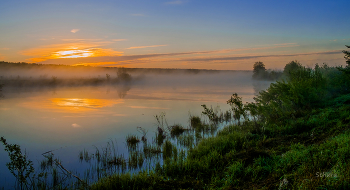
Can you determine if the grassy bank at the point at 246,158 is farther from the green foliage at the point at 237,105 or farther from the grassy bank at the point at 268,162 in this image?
the green foliage at the point at 237,105

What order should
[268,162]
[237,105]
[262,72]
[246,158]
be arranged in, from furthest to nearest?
[262,72]
[237,105]
[246,158]
[268,162]

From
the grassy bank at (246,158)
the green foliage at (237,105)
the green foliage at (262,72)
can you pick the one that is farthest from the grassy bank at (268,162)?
the green foliage at (262,72)

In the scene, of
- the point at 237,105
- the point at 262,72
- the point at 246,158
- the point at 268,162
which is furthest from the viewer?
the point at 262,72

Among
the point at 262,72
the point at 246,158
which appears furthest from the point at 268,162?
the point at 262,72

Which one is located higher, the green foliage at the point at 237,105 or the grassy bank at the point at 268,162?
the green foliage at the point at 237,105

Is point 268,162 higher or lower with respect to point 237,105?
lower

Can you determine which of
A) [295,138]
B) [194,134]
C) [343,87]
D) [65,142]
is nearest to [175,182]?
[295,138]

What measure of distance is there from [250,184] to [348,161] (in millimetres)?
1811

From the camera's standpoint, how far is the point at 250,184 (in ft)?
15.0

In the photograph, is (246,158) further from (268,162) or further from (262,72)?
(262,72)

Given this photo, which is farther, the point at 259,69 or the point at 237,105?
the point at 259,69

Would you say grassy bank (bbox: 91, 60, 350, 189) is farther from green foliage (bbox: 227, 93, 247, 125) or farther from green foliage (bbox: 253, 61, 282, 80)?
green foliage (bbox: 253, 61, 282, 80)

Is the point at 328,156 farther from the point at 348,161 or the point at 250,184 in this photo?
the point at 250,184

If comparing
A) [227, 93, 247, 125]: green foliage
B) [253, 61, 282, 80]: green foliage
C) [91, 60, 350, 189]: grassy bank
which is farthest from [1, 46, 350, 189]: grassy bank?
[253, 61, 282, 80]: green foliage
